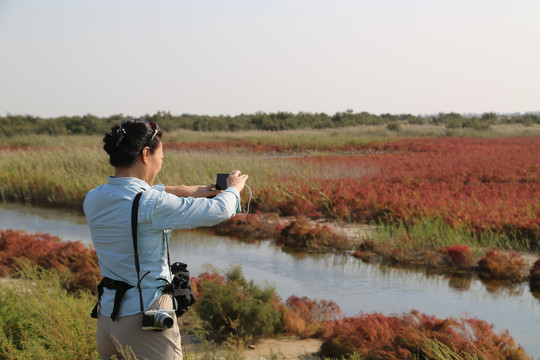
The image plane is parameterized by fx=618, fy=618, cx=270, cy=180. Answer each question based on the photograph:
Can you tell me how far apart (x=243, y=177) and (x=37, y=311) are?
9.95 feet

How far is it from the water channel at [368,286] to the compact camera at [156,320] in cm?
452

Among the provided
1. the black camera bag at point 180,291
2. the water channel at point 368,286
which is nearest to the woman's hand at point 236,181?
the black camera bag at point 180,291

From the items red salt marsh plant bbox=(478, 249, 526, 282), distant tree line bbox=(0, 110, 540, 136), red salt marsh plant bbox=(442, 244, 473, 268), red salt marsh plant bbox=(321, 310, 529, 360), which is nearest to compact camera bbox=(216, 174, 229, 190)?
red salt marsh plant bbox=(321, 310, 529, 360)

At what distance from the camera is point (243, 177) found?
2947 mm

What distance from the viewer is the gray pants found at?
2689mm

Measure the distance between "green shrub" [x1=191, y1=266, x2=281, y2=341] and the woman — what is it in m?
3.80

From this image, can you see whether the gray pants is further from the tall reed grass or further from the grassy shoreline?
the tall reed grass

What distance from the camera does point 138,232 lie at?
267cm

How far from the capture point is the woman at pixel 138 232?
8.65ft

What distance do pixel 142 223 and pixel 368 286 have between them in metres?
6.97

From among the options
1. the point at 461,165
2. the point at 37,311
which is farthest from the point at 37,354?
the point at 461,165

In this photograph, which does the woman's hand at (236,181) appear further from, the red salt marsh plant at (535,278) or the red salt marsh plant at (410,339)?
the red salt marsh plant at (535,278)

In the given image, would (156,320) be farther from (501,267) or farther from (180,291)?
(501,267)

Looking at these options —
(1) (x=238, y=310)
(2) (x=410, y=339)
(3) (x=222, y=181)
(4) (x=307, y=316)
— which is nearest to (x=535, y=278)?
(4) (x=307, y=316)
